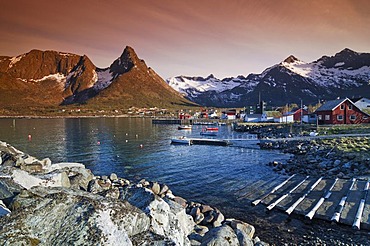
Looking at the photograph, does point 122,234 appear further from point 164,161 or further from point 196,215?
point 164,161

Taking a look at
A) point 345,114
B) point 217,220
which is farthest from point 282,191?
point 345,114

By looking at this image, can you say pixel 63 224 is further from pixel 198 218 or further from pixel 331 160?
pixel 331 160

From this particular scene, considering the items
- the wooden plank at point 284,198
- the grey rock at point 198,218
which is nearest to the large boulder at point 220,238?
the grey rock at point 198,218

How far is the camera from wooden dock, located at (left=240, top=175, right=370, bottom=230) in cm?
1553

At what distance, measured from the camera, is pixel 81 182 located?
1614cm

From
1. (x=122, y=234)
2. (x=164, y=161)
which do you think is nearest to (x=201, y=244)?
(x=122, y=234)

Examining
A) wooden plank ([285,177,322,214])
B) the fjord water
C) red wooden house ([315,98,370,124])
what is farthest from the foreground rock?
red wooden house ([315,98,370,124])

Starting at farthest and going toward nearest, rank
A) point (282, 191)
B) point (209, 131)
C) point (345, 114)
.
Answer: point (209, 131), point (345, 114), point (282, 191)

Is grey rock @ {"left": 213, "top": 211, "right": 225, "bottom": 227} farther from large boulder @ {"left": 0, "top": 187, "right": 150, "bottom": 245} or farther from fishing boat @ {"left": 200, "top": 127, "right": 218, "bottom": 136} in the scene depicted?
fishing boat @ {"left": 200, "top": 127, "right": 218, "bottom": 136}

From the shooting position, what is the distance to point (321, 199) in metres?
18.0

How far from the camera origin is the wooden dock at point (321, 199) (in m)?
15.5

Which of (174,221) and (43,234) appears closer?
(43,234)

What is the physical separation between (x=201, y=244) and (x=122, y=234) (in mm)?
4414

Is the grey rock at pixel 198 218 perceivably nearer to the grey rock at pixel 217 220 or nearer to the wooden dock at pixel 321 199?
the grey rock at pixel 217 220
